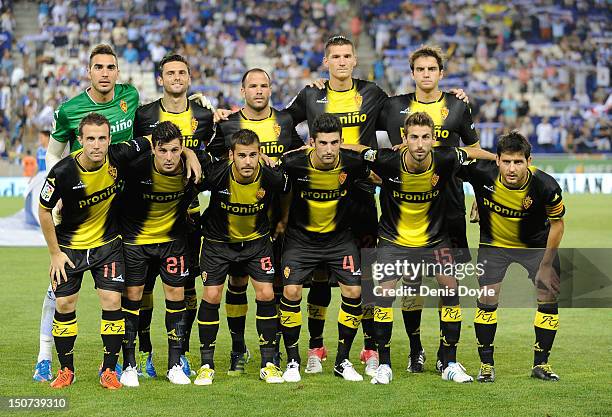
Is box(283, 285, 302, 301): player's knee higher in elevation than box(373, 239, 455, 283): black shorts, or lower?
lower

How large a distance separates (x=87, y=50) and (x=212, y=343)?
86.6 ft

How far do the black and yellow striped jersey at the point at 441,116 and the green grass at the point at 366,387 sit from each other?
6.02ft

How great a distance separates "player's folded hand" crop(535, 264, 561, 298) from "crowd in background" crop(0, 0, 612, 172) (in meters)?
22.2

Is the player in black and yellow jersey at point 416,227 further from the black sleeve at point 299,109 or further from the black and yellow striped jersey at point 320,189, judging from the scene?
the black sleeve at point 299,109

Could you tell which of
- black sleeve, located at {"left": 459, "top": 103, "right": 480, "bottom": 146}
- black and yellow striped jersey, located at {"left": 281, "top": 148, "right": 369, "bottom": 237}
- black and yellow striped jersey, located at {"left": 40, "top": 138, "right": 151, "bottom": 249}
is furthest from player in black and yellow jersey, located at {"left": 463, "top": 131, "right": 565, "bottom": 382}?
black and yellow striped jersey, located at {"left": 40, "top": 138, "right": 151, "bottom": 249}

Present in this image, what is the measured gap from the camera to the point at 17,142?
95.6 ft

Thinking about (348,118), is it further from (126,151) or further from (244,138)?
(126,151)

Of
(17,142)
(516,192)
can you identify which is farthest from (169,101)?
(17,142)

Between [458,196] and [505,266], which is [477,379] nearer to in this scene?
[505,266]

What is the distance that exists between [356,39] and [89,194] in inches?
1077

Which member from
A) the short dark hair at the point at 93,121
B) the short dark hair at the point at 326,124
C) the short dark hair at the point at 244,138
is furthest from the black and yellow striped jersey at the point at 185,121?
the short dark hair at the point at 326,124

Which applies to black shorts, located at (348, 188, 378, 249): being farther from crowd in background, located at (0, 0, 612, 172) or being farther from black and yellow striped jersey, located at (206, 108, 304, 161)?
crowd in background, located at (0, 0, 612, 172)

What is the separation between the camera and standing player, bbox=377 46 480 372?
8.08 meters

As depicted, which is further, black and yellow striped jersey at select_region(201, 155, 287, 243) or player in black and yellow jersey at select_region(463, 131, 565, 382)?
black and yellow striped jersey at select_region(201, 155, 287, 243)
